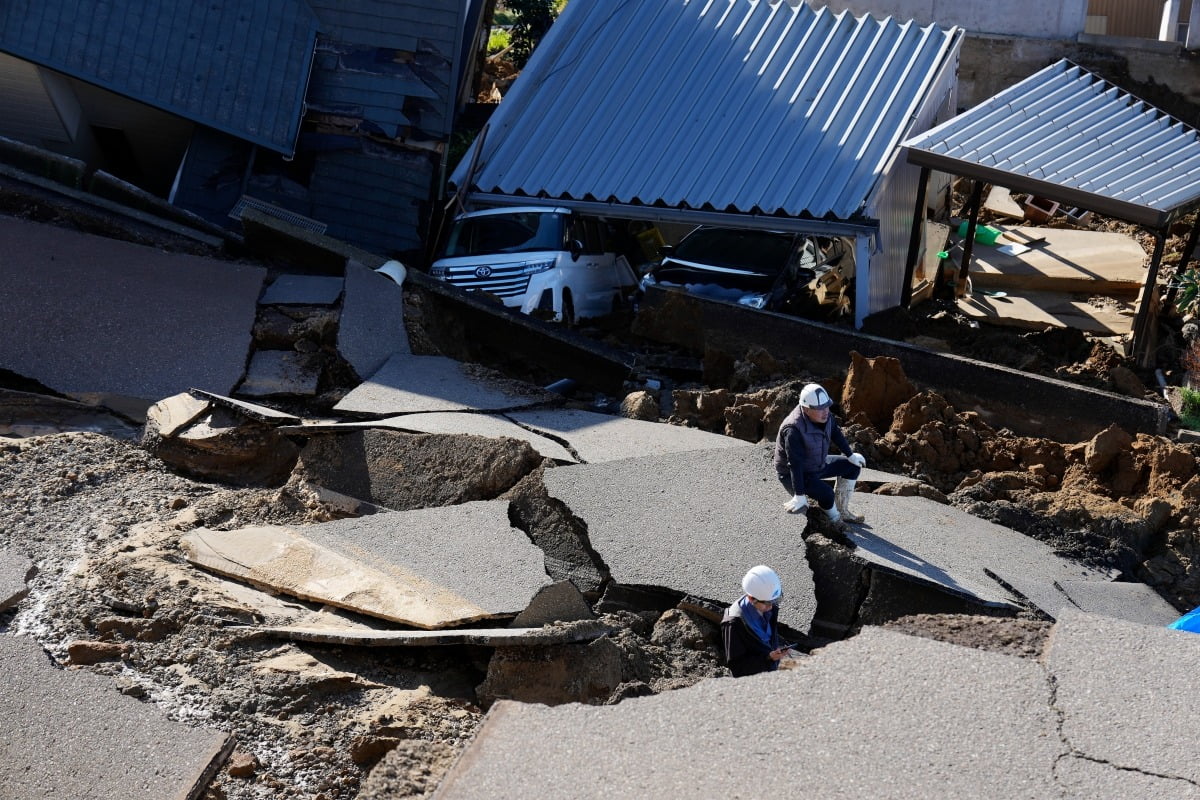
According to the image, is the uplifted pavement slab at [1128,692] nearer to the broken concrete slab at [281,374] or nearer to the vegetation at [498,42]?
the broken concrete slab at [281,374]

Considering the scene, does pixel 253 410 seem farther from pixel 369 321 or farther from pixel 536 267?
pixel 536 267

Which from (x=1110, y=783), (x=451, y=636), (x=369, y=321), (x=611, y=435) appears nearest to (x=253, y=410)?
(x=369, y=321)

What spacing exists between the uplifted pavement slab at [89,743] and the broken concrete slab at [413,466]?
268 cm

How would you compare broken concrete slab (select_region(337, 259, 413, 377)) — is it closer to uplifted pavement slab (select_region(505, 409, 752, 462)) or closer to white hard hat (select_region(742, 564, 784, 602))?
uplifted pavement slab (select_region(505, 409, 752, 462))

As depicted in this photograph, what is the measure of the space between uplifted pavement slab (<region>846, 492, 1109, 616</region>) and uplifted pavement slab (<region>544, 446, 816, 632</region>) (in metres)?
0.55

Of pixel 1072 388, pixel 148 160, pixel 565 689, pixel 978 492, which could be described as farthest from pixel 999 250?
pixel 565 689

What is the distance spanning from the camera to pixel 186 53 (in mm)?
14398

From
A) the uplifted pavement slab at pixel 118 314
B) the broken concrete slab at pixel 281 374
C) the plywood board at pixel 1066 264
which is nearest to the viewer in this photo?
the uplifted pavement slab at pixel 118 314

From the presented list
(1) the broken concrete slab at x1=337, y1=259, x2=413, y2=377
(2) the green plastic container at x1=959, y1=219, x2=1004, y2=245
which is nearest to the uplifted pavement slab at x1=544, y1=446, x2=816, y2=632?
(1) the broken concrete slab at x1=337, y1=259, x2=413, y2=377

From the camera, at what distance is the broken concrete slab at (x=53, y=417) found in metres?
9.15

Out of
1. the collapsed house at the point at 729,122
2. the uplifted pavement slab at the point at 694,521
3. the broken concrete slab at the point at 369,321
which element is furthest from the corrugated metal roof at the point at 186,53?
the uplifted pavement slab at the point at 694,521

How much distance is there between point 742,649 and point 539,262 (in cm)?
764

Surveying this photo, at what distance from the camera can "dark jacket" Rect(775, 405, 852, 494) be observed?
7.52 meters

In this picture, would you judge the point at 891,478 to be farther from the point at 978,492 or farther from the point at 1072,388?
the point at 1072,388
